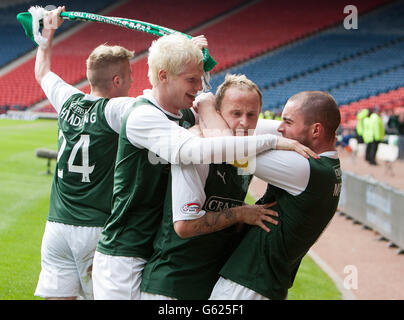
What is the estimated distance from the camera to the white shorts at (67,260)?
3.63 meters

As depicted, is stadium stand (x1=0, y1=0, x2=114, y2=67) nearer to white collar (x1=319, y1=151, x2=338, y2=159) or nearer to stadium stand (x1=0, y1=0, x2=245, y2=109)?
stadium stand (x1=0, y1=0, x2=245, y2=109)

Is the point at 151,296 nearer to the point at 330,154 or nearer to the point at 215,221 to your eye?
the point at 215,221

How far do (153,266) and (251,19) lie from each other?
112ft

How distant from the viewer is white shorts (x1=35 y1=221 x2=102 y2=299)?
3.63 metres

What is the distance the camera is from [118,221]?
2600 mm

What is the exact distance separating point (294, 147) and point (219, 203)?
17.1 inches

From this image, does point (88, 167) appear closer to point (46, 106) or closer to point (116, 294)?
point (116, 294)

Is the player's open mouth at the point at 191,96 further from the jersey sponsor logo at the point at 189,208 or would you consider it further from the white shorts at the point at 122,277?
the white shorts at the point at 122,277

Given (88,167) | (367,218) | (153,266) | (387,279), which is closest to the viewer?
(153,266)

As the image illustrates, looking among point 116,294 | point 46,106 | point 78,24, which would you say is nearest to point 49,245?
point 116,294

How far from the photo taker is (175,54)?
95.4 inches

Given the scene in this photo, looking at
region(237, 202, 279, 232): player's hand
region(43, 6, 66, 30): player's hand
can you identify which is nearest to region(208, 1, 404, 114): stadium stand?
region(43, 6, 66, 30): player's hand

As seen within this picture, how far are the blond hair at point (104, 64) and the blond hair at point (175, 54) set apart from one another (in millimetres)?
1264

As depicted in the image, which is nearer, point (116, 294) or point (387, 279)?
point (116, 294)
